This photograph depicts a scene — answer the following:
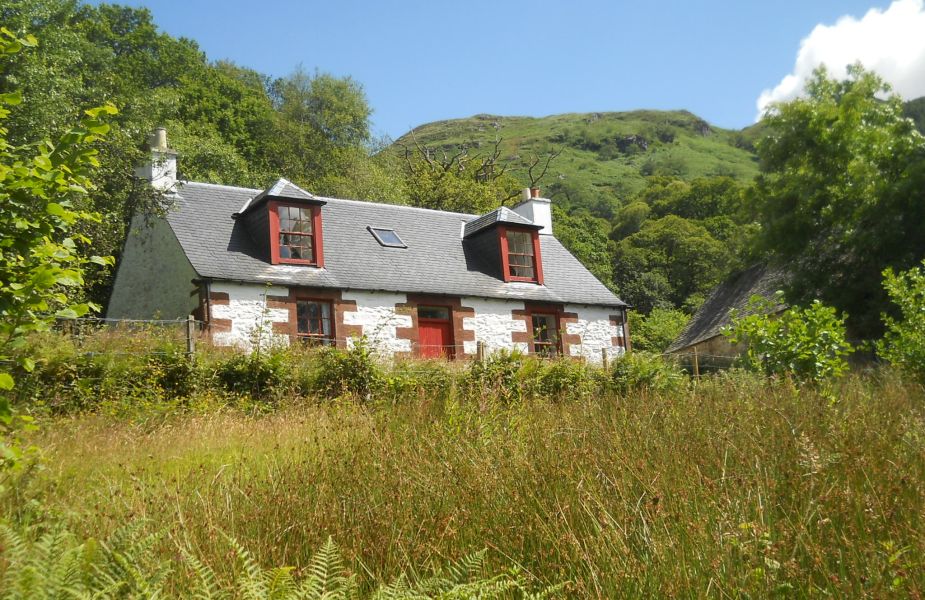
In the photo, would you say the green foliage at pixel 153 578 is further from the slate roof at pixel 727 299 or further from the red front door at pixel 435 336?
the slate roof at pixel 727 299

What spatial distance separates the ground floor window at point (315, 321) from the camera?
52.5 ft

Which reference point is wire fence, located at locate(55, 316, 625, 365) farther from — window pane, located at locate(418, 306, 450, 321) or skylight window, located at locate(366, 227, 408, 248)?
skylight window, located at locate(366, 227, 408, 248)

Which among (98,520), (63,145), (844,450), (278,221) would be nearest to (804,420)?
→ (844,450)

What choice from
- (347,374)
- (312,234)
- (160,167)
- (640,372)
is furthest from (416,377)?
(160,167)

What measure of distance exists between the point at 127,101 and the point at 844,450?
67.7ft

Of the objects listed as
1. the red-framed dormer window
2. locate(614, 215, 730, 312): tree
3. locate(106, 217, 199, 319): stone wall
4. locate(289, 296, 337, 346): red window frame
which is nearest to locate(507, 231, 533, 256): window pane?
the red-framed dormer window

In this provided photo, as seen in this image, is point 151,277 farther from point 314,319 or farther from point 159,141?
point 314,319

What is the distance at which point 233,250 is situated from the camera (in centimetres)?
1641

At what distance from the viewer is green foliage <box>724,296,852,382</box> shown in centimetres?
932

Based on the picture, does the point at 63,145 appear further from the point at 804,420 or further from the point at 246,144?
the point at 246,144

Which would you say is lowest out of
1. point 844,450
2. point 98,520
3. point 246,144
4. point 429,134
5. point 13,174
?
point 98,520

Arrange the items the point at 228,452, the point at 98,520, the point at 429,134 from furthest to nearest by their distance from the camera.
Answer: the point at 429,134
the point at 228,452
the point at 98,520

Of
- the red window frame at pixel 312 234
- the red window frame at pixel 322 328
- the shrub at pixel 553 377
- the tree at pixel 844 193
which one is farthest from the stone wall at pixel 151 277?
the tree at pixel 844 193

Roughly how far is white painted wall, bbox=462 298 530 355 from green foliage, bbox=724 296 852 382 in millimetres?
8712
